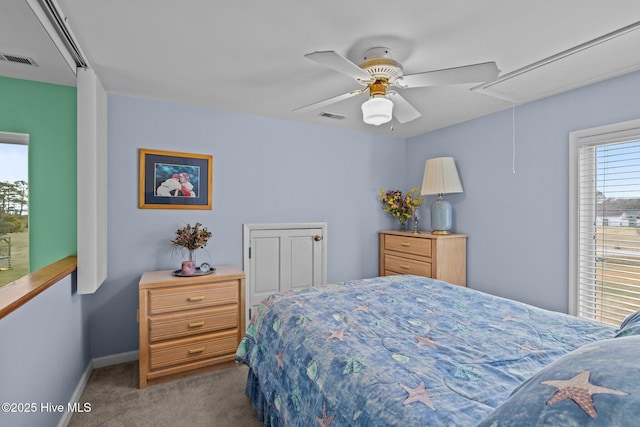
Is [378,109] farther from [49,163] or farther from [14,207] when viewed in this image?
[14,207]

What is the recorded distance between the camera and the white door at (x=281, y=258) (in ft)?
10.9

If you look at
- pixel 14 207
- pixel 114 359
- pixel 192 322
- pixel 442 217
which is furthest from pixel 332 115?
pixel 114 359

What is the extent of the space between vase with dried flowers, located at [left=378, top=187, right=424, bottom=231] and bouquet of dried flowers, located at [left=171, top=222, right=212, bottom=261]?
2230 mm

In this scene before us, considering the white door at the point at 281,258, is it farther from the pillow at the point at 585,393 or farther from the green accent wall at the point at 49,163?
the pillow at the point at 585,393

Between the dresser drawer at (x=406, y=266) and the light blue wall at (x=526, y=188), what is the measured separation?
532 millimetres

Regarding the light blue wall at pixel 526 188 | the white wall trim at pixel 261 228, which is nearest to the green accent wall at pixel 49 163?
the white wall trim at pixel 261 228

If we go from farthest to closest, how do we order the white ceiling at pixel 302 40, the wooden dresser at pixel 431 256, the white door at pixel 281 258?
the white door at pixel 281 258 → the wooden dresser at pixel 431 256 → the white ceiling at pixel 302 40

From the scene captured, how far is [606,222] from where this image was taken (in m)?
2.43

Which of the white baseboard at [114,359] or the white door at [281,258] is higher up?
the white door at [281,258]

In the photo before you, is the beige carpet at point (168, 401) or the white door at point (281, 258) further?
the white door at point (281, 258)

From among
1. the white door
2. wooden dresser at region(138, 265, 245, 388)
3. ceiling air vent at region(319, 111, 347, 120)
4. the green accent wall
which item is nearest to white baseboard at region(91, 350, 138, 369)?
wooden dresser at region(138, 265, 245, 388)

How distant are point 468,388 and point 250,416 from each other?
158 centimetres

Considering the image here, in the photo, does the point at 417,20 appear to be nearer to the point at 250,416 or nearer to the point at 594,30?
the point at 594,30

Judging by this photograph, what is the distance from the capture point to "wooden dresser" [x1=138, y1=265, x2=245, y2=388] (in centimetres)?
242
